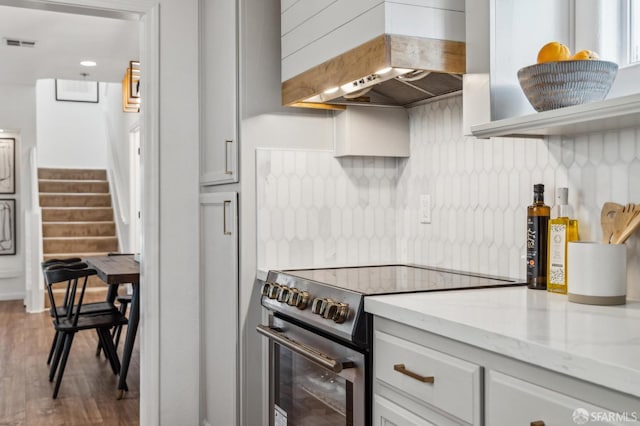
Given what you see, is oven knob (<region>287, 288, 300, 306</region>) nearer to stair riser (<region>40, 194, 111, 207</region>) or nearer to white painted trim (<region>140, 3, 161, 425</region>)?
white painted trim (<region>140, 3, 161, 425</region>)

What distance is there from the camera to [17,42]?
18.6ft

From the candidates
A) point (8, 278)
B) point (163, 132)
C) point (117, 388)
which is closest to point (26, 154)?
point (8, 278)

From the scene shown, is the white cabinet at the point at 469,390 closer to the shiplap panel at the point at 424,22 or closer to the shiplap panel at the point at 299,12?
the shiplap panel at the point at 424,22

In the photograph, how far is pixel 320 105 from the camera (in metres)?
2.49

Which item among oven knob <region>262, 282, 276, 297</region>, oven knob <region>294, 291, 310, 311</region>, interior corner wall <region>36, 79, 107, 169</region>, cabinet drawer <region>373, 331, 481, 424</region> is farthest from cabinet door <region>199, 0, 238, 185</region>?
interior corner wall <region>36, 79, 107, 169</region>

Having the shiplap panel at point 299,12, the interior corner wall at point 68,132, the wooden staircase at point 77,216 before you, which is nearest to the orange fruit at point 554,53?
the shiplap panel at point 299,12

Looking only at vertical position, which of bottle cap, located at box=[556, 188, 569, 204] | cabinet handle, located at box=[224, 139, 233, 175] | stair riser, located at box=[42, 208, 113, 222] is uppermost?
cabinet handle, located at box=[224, 139, 233, 175]

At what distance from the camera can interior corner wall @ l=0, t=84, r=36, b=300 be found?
7777 mm

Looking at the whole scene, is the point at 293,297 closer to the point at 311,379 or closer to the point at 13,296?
the point at 311,379

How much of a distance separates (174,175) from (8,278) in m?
6.18

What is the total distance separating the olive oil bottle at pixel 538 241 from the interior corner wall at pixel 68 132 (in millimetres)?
9841

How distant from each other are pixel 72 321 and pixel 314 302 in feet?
9.31

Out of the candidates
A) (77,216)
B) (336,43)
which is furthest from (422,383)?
(77,216)

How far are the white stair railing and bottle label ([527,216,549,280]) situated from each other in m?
6.66
